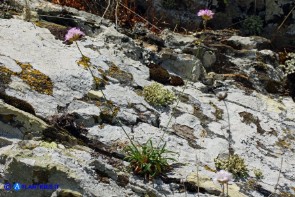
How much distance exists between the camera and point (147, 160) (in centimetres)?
459

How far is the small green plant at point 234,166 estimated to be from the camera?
197 inches

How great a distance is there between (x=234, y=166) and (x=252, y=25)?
13.5 ft

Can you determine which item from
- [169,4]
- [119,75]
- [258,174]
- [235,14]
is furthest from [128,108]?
Result: [235,14]

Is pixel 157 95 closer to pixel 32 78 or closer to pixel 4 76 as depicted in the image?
pixel 32 78

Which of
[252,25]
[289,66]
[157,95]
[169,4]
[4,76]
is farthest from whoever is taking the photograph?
[169,4]

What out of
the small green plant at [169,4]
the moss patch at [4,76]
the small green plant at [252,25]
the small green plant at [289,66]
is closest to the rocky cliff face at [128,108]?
the moss patch at [4,76]

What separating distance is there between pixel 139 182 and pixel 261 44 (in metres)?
4.15

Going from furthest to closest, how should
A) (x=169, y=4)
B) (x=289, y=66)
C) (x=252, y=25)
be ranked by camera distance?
(x=169, y=4)
(x=252, y=25)
(x=289, y=66)

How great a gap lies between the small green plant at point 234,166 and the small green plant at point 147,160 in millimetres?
656

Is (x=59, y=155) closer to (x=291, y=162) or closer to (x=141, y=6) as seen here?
(x=291, y=162)

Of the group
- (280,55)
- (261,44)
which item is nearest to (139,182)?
(261,44)

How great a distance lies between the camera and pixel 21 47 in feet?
18.2

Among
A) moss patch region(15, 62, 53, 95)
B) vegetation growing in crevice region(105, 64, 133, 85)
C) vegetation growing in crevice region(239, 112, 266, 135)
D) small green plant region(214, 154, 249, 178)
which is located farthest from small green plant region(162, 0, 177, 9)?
small green plant region(214, 154, 249, 178)

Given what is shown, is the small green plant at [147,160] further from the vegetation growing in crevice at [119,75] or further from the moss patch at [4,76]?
the moss patch at [4,76]
